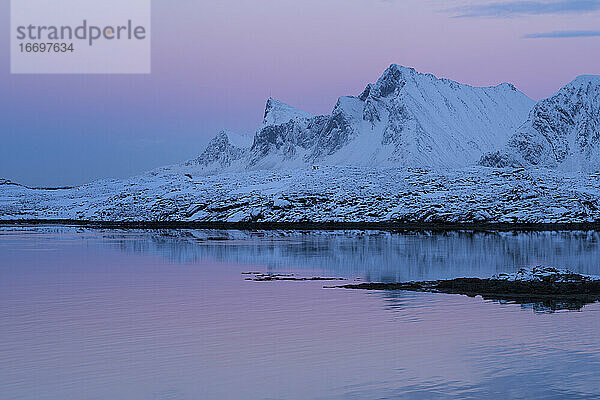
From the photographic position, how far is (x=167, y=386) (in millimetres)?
22766

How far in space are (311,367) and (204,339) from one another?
20.8 ft

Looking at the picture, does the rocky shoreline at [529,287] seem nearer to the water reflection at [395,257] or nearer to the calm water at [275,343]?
the calm water at [275,343]

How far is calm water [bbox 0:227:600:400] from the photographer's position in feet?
74.1

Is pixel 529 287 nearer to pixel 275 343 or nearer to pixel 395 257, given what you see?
pixel 275 343

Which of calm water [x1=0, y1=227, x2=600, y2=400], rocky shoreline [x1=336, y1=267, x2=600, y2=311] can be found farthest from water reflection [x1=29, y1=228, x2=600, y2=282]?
rocky shoreline [x1=336, y1=267, x2=600, y2=311]

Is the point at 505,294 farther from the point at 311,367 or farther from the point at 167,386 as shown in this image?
the point at 167,386

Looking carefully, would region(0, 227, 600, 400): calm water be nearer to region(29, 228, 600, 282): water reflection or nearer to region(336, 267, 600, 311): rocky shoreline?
region(336, 267, 600, 311): rocky shoreline

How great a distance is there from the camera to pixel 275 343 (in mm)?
29344

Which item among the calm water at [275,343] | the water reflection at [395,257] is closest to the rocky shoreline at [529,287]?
the calm water at [275,343]

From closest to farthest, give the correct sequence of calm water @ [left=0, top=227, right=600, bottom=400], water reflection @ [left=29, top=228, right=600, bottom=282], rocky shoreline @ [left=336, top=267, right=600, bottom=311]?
1. calm water @ [left=0, top=227, right=600, bottom=400]
2. rocky shoreline @ [left=336, top=267, right=600, bottom=311]
3. water reflection @ [left=29, top=228, right=600, bottom=282]

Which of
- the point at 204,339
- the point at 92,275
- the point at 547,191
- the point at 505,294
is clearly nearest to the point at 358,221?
the point at 547,191

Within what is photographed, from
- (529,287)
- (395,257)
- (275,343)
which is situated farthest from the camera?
(395,257)

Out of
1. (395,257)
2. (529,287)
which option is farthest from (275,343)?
(395,257)

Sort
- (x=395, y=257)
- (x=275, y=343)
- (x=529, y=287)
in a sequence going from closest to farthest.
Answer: (x=275, y=343) < (x=529, y=287) < (x=395, y=257)
